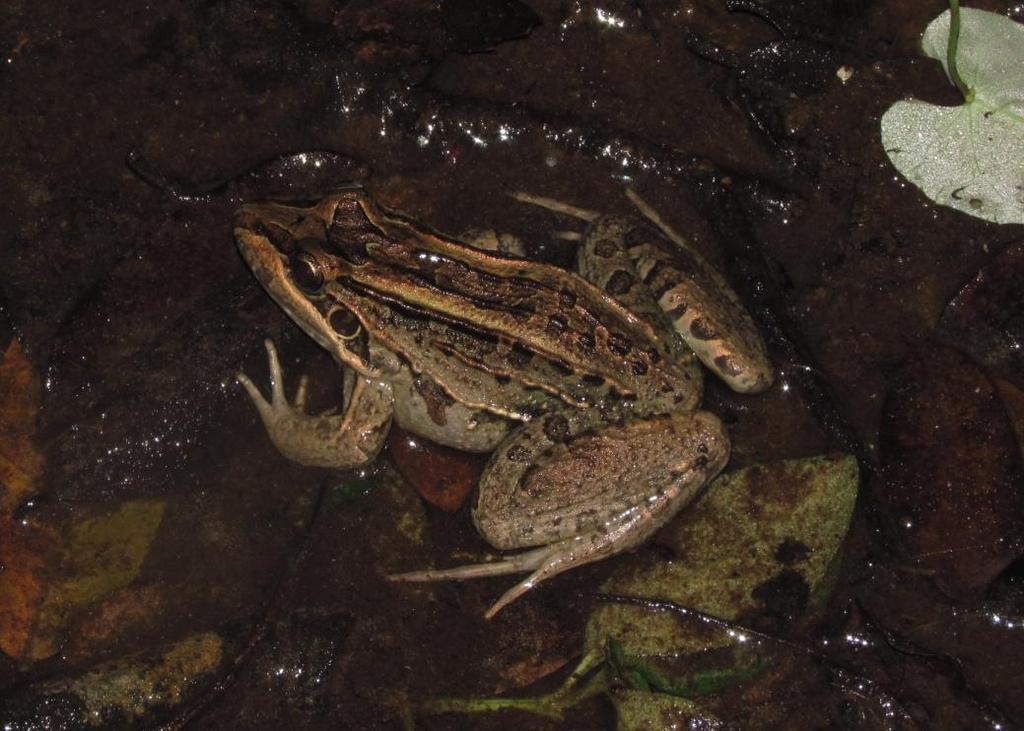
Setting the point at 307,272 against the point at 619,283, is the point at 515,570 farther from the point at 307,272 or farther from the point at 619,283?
the point at 307,272

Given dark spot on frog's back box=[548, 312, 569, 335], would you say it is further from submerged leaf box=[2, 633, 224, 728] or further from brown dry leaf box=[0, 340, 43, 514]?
brown dry leaf box=[0, 340, 43, 514]

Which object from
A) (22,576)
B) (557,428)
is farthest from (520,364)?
(22,576)

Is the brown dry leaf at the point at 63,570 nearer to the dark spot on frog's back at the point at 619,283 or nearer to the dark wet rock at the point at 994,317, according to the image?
the dark spot on frog's back at the point at 619,283

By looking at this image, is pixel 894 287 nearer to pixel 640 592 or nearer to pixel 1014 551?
pixel 1014 551

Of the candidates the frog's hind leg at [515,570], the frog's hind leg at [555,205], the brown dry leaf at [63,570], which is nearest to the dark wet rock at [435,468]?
the frog's hind leg at [515,570]

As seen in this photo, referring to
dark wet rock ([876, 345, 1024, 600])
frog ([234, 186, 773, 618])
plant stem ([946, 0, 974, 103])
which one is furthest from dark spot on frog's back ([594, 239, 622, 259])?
plant stem ([946, 0, 974, 103])

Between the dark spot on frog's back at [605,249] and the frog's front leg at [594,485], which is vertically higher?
the dark spot on frog's back at [605,249]

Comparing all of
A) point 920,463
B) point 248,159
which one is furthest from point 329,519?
point 920,463
